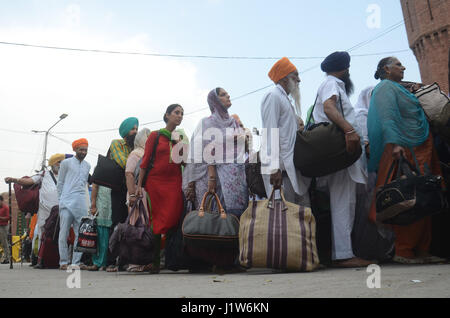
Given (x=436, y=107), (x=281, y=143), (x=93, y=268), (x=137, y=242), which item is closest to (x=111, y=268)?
(x=93, y=268)

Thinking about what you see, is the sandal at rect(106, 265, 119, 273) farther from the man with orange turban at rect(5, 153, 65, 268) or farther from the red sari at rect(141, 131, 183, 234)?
the man with orange turban at rect(5, 153, 65, 268)

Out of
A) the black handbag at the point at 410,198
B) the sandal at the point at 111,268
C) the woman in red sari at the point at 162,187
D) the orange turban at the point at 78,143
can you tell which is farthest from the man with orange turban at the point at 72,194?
the black handbag at the point at 410,198

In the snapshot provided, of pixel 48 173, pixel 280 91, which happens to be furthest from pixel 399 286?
pixel 48 173

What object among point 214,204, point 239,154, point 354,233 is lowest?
point 354,233

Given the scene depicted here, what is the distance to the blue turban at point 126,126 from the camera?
6.07 m

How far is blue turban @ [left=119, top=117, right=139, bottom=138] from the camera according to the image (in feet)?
19.9

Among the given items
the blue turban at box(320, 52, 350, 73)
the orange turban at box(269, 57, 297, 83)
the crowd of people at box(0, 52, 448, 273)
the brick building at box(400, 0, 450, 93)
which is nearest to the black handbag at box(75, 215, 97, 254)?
the crowd of people at box(0, 52, 448, 273)

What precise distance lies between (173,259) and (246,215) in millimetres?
1211

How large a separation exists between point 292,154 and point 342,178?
517mm

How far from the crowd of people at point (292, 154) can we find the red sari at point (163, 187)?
0.03 ft

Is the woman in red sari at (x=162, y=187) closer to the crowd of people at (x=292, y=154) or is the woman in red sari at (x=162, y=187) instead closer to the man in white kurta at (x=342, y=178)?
the crowd of people at (x=292, y=154)

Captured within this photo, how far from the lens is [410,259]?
4.05 m
